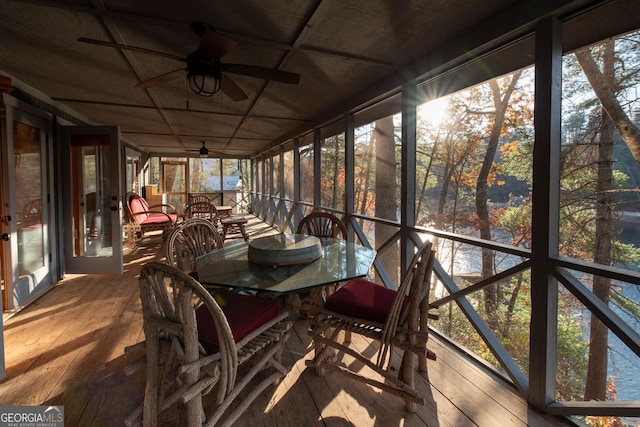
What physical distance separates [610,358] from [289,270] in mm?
5103

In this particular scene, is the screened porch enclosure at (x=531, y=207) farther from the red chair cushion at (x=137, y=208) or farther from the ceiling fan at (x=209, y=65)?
the red chair cushion at (x=137, y=208)

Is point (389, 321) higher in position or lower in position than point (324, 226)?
lower

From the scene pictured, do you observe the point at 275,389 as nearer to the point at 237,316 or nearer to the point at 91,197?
the point at 237,316

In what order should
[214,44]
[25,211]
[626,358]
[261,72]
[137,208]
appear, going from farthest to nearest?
[137,208] < [626,358] < [25,211] < [261,72] < [214,44]

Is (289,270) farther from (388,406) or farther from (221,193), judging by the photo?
(221,193)

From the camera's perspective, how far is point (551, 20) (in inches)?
64.8

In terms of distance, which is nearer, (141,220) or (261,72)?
(261,72)

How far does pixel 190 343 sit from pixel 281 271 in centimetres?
71

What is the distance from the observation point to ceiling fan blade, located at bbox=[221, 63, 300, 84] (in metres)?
2.19

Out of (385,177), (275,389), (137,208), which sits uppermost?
(385,177)

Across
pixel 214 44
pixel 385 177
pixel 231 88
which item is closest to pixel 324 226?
pixel 231 88

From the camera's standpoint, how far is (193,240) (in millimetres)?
2568

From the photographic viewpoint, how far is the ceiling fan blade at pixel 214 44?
184 cm

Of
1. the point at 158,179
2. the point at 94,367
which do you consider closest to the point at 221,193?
the point at 158,179
